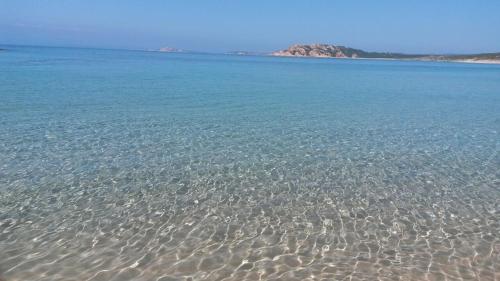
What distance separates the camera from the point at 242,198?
34.2 ft

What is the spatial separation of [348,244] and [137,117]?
1434 cm

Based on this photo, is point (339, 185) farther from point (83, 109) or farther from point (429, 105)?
point (429, 105)

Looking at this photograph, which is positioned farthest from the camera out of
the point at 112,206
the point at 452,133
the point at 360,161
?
the point at 452,133

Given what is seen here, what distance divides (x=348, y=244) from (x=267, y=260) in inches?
68.2

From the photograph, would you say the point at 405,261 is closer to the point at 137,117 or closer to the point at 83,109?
the point at 137,117

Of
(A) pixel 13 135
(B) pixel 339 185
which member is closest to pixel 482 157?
(B) pixel 339 185

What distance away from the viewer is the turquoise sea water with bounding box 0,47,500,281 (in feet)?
24.3

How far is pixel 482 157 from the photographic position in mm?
14961

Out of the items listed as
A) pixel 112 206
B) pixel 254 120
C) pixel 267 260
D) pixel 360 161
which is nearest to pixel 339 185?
pixel 360 161

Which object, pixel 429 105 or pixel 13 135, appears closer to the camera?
pixel 13 135

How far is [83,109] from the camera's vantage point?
21781 mm

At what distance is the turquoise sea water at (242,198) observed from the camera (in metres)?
7.41

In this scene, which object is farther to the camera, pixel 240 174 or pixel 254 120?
pixel 254 120

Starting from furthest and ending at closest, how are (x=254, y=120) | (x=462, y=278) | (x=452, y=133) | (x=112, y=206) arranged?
(x=254, y=120) → (x=452, y=133) → (x=112, y=206) → (x=462, y=278)
